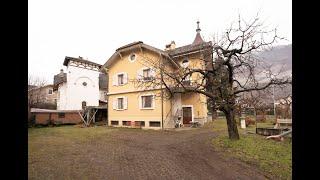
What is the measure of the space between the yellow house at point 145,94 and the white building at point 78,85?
9435 mm

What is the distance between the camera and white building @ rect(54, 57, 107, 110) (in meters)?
30.8

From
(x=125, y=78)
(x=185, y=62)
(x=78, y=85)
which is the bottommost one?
(x=78, y=85)

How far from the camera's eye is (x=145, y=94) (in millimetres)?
20359

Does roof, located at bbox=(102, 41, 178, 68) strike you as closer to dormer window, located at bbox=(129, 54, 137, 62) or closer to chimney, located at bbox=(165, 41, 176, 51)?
dormer window, located at bbox=(129, 54, 137, 62)

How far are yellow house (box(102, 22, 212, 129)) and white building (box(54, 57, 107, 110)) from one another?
9435 millimetres

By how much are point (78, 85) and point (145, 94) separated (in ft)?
50.8

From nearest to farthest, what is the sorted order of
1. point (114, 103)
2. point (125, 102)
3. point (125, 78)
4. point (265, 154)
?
point (265, 154)
point (125, 102)
point (125, 78)
point (114, 103)

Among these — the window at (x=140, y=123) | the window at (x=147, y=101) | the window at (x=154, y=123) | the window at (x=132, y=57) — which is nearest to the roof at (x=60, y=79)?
the window at (x=132, y=57)

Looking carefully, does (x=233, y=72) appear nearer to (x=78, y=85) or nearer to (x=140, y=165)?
(x=140, y=165)

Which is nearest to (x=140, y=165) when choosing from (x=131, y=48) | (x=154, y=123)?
(x=154, y=123)

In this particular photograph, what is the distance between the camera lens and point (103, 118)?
28062 millimetres

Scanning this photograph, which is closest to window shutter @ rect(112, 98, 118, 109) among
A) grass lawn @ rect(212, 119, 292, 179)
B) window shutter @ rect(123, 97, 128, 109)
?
window shutter @ rect(123, 97, 128, 109)

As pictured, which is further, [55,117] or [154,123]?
[55,117]
